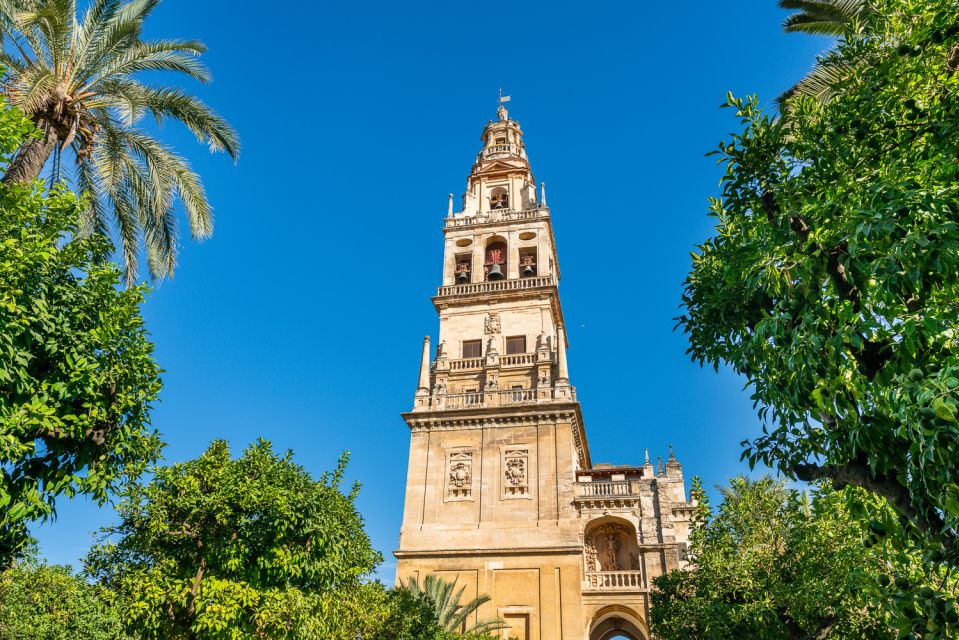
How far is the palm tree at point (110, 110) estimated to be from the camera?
11812 mm

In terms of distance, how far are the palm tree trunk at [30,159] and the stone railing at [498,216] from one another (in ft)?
80.2

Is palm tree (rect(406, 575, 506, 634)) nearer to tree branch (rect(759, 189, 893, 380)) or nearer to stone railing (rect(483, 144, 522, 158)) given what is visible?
tree branch (rect(759, 189, 893, 380))

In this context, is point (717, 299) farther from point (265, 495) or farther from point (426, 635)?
point (426, 635)

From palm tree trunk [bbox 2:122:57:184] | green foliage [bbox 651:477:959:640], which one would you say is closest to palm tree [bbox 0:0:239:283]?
palm tree trunk [bbox 2:122:57:184]

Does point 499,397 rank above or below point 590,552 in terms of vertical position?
above

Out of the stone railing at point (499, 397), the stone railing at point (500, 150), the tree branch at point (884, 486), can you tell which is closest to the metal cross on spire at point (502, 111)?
the stone railing at point (500, 150)

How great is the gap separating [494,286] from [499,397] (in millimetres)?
6304

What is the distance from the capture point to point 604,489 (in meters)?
27.3

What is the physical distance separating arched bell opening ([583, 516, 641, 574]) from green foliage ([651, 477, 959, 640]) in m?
7.93

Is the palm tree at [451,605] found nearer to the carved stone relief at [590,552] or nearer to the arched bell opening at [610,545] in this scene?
the carved stone relief at [590,552]

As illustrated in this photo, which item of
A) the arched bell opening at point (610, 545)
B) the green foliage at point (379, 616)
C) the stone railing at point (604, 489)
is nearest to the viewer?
the green foliage at point (379, 616)

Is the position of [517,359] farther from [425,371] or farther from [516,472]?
[516,472]

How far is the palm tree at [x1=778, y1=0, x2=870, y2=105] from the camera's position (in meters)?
12.1

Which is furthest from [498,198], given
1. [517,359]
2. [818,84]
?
[818,84]
